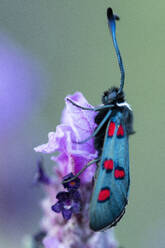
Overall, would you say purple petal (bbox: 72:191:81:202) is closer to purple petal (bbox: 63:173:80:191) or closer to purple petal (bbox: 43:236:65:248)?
purple petal (bbox: 63:173:80:191)

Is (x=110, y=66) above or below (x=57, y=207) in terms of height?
above

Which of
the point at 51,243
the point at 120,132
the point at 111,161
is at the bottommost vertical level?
the point at 51,243

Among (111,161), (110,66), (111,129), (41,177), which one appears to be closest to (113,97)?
(111,129)

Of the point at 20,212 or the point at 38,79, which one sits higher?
the point at 38,79

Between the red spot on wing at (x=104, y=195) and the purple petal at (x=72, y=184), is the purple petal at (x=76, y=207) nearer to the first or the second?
the purple petal at (x=72, y=184)

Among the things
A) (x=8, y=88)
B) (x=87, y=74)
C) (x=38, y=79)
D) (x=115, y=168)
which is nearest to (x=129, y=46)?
(x=87, y=74)

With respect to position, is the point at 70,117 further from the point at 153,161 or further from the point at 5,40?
the point at 153,161

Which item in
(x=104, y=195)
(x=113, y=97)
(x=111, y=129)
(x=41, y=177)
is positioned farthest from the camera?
(x=41, y=177)

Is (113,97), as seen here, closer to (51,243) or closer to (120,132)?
(120,132)

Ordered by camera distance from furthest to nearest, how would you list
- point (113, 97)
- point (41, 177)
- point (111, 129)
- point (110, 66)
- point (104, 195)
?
point (110, 66) → point (41, 177) → point (113, 97) → point (111, 129) → point (104, 195)
